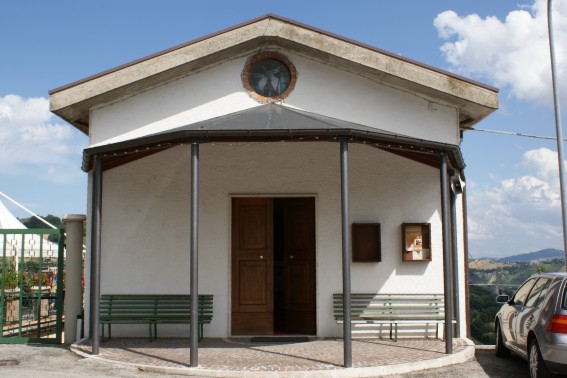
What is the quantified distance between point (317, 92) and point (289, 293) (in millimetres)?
3381

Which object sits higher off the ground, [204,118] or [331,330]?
[204,118]

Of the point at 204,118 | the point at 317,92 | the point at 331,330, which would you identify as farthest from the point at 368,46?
the point at 331,330

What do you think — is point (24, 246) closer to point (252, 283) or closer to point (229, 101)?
point (252, 283)

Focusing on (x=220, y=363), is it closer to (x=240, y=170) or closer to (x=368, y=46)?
(x=240, y=170)

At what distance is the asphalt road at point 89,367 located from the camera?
24.8 feet

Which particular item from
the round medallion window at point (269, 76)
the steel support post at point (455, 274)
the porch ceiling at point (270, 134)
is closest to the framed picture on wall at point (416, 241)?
the steel support post at point (455, 274)

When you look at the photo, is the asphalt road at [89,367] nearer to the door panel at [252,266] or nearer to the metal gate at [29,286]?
the metal gate at [29,286]

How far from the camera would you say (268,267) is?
10539 millimetres

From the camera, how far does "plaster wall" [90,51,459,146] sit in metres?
10.0

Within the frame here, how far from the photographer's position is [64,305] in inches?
403

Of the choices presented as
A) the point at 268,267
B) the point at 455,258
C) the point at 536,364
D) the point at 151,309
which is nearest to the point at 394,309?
the point at 455,258

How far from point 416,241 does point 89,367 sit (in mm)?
5305

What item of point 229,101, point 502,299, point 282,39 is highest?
point 282,39

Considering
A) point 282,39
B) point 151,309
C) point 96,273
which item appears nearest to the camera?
point 96,273
